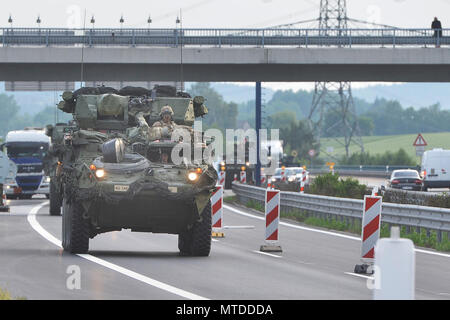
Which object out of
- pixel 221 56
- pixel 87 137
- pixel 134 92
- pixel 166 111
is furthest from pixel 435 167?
pixel 87 137

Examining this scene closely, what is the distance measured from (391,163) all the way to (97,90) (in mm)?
88900

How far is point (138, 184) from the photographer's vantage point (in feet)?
55.8

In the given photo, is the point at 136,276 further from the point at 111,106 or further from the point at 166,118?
the point at 111,106

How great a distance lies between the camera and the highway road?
12367 mm

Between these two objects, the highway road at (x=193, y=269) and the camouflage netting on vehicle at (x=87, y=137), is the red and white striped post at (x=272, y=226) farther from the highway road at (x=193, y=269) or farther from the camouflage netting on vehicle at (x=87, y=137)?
the camouflage netting on vehicle at (x=87, y=137)

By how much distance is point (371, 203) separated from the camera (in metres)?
16.3

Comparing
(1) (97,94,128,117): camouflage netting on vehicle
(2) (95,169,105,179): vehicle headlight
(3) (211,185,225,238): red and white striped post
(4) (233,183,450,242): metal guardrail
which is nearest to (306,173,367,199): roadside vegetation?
(4) (233,183,450,242): metal guardrail

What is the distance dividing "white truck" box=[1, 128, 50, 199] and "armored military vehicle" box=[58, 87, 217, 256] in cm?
2820

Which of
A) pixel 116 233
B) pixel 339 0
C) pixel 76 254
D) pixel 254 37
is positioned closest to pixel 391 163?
pixel 339 0

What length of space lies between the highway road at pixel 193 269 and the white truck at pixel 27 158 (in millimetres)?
22457

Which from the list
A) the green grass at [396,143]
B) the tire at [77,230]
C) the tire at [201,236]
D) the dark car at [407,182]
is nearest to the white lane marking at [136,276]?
the tire at [77,230]

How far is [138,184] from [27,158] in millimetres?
31441

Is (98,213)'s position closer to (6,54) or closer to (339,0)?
(6,54)

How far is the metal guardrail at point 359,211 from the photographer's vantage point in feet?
73.4
